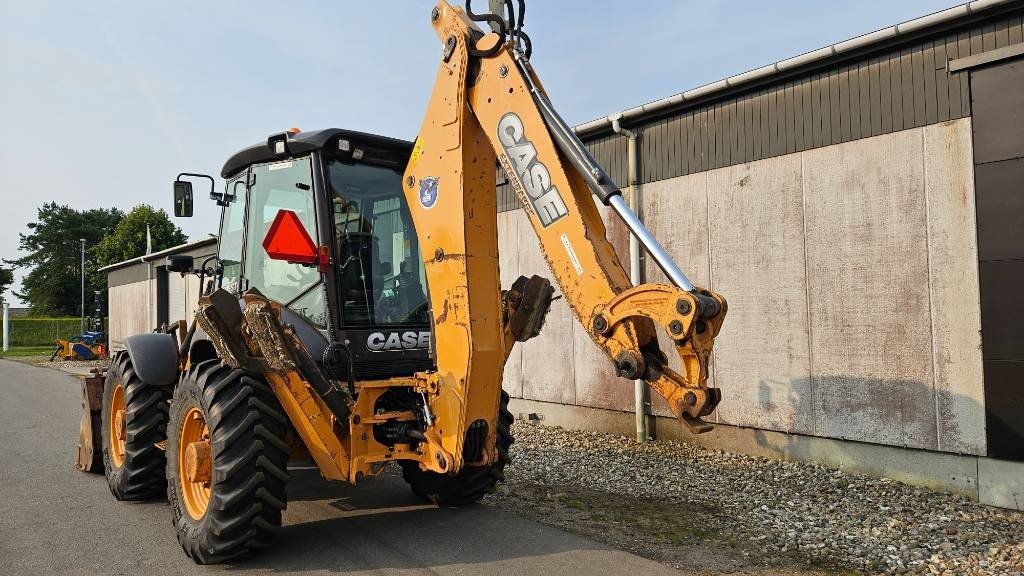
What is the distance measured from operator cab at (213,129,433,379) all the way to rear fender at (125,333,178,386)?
817mm

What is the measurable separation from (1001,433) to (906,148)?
97.5 inches

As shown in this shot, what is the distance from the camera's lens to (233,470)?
4211mm

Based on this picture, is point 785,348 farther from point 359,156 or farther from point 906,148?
point 359,156

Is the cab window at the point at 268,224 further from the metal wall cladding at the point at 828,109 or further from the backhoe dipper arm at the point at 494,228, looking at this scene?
the metal wall cladding at the point at 828,109

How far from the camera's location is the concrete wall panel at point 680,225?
7.81 meters

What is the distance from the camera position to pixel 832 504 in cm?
564

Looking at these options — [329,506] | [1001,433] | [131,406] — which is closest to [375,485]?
[329,506]

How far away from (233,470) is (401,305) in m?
1.59

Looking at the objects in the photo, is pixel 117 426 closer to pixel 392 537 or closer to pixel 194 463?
pixel 194 463

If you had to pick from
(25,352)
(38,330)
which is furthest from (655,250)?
(38,330)

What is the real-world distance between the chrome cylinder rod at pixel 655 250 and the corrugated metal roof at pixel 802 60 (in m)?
4.10

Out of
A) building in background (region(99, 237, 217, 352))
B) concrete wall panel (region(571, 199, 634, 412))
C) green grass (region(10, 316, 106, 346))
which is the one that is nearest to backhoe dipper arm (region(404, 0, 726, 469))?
concrete wall panel (region(571, 199, 634, 412))

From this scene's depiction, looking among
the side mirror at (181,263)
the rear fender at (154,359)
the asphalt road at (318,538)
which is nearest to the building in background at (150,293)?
the side mirror at (181,263)

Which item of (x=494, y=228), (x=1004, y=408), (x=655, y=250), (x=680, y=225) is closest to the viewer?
(x=655, y=250)
